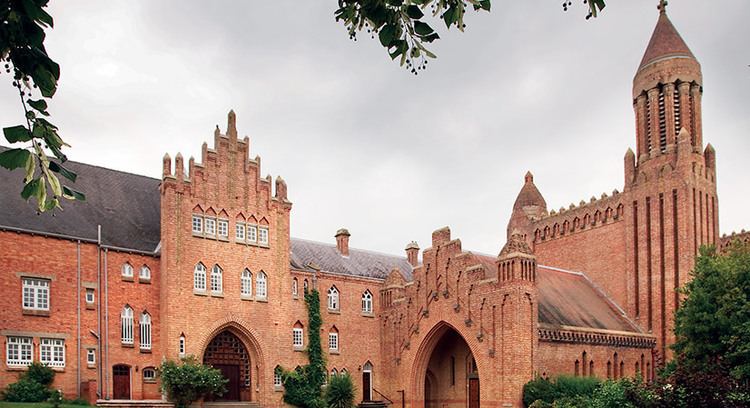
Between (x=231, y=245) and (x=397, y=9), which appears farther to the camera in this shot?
(x=231, y=245)

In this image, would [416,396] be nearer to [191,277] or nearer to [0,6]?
[191,277]

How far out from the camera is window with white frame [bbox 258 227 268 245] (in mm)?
42469

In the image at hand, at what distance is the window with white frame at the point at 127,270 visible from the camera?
125ft

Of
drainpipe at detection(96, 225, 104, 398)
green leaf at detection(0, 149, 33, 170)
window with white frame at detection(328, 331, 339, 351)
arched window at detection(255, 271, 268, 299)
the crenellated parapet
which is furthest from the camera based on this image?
the crenellated parapet

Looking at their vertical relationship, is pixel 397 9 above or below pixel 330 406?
above

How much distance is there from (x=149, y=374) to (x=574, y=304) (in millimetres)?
24609

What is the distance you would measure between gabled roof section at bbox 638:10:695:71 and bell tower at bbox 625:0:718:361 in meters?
0.06

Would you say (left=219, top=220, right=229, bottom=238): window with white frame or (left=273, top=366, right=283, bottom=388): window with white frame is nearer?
(left=219, top=220, right=229, bottom=238): window with white frame

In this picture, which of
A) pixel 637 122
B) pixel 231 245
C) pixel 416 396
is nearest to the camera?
pixel 231 245

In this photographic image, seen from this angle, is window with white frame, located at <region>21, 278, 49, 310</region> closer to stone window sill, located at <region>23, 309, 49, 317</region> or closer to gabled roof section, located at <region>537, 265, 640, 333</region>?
stone window sill, located at <region>23, 309, 49, 317</region>

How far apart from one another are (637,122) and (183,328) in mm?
31279

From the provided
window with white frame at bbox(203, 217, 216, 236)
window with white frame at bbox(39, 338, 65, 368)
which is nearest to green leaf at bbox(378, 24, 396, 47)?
window with white frame at bbox(39, 338, 65, 368)

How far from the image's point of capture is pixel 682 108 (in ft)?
156

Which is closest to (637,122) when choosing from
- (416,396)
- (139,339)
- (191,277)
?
(416,396)
